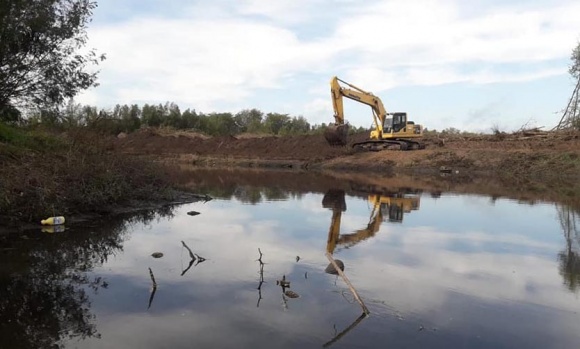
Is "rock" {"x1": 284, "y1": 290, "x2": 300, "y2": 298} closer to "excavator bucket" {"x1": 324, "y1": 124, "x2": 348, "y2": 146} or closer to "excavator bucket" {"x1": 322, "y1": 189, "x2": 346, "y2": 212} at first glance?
"excavator bucket" {"x1": 322, "y1": 189, "x2": 346, "y2": 212}

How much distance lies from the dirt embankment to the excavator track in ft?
2.84

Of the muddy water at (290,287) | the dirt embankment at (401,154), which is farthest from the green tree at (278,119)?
the muddy water at (290,287)

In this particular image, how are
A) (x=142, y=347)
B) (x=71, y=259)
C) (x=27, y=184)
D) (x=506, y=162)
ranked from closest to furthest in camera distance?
1. (x=142, y=347)
2. (x=71, y=259)
3. (x=27, y=184)
4. (x=506, y=162)

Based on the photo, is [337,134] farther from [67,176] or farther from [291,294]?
[291,294]

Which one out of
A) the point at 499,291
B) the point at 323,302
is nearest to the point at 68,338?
the point at 323,302

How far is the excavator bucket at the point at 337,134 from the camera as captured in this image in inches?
1577

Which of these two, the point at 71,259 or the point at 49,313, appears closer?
the point at 49,313

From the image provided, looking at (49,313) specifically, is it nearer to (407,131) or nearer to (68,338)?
(68,338)

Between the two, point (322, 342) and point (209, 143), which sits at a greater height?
point (209, 143)

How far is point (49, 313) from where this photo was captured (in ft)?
19.6

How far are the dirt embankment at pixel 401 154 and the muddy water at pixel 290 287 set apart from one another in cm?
1869

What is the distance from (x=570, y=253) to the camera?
32.9 ft

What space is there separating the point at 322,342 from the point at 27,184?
8336mm

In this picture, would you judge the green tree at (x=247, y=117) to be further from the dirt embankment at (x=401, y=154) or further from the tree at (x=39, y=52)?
the tree at (x=39, y=52)
